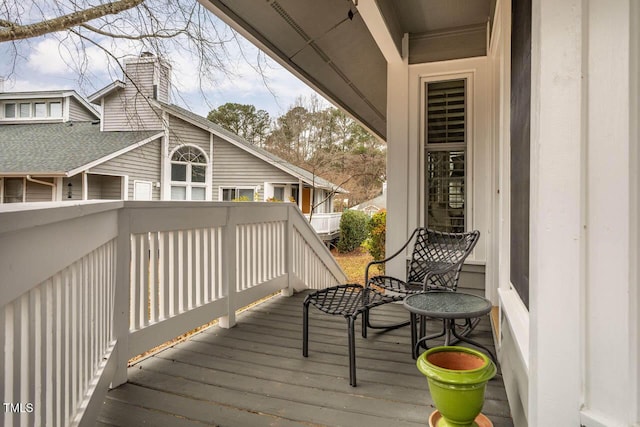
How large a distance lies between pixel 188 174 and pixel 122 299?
966 centimetres

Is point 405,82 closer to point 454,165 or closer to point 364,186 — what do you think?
point 454,165

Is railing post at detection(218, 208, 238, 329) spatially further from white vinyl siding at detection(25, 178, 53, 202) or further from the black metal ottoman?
white vinyl siding at detection(25, 178, 53, 202)

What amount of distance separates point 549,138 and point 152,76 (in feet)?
17.6

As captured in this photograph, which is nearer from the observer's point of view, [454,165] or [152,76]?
[454,165]

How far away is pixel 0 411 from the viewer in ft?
2.42

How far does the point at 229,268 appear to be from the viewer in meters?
2.84

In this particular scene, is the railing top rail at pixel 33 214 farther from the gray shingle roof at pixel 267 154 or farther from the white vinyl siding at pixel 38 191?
the gray shingle roof at pixel 267 154

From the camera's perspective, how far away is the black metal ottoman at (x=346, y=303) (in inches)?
79.3

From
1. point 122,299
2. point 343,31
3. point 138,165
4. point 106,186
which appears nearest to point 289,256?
point 122,299

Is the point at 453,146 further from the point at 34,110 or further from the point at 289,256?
the point at 34,110

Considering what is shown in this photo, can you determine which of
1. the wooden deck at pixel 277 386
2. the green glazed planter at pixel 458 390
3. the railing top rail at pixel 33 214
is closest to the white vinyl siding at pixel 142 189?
the wooden deck at pixel 277 386

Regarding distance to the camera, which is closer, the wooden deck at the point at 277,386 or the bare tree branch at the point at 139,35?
the wooden deck at the point at 277,386

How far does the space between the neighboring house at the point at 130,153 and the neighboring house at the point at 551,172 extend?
3.18 meters

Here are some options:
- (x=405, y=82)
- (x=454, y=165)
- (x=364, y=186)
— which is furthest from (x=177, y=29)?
(x=364, y=186)
